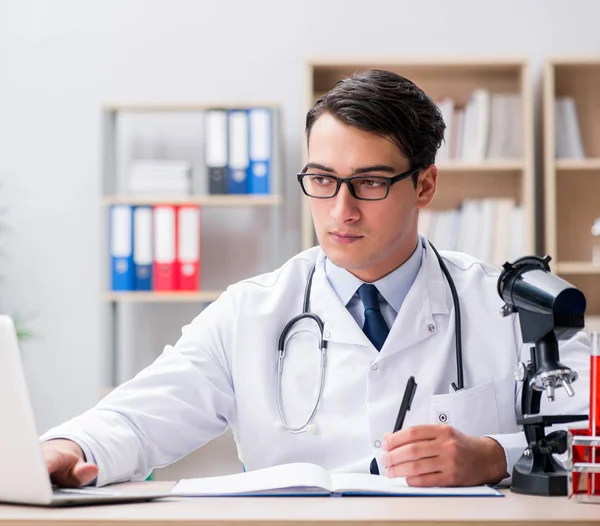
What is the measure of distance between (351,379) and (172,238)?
183 cm

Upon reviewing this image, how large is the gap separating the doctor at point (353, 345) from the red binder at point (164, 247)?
160cm

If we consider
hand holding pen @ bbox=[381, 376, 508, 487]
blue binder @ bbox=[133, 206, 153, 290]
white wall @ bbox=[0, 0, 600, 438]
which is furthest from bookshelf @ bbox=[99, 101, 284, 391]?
hand holding pen @ bbox=[381, 376, 508, 487]

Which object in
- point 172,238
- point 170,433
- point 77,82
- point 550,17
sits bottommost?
point 170,433

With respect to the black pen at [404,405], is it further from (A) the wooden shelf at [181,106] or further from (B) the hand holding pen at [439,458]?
(A) the wooden shelf at [181,106]

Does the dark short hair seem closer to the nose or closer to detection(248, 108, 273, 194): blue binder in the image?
the nose

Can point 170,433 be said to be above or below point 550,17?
below

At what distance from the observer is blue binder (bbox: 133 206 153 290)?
10.6ft

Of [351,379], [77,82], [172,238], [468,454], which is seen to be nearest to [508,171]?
[172,238]

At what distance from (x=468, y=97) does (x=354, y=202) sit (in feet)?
6.99

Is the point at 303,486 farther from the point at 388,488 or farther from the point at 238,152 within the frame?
the point at 238,152

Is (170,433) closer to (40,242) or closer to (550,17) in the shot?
(40,242)

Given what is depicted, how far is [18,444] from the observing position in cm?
98

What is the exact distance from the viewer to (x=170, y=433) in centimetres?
149

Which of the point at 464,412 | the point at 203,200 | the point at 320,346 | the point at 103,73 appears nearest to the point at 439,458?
the point at 464,412
